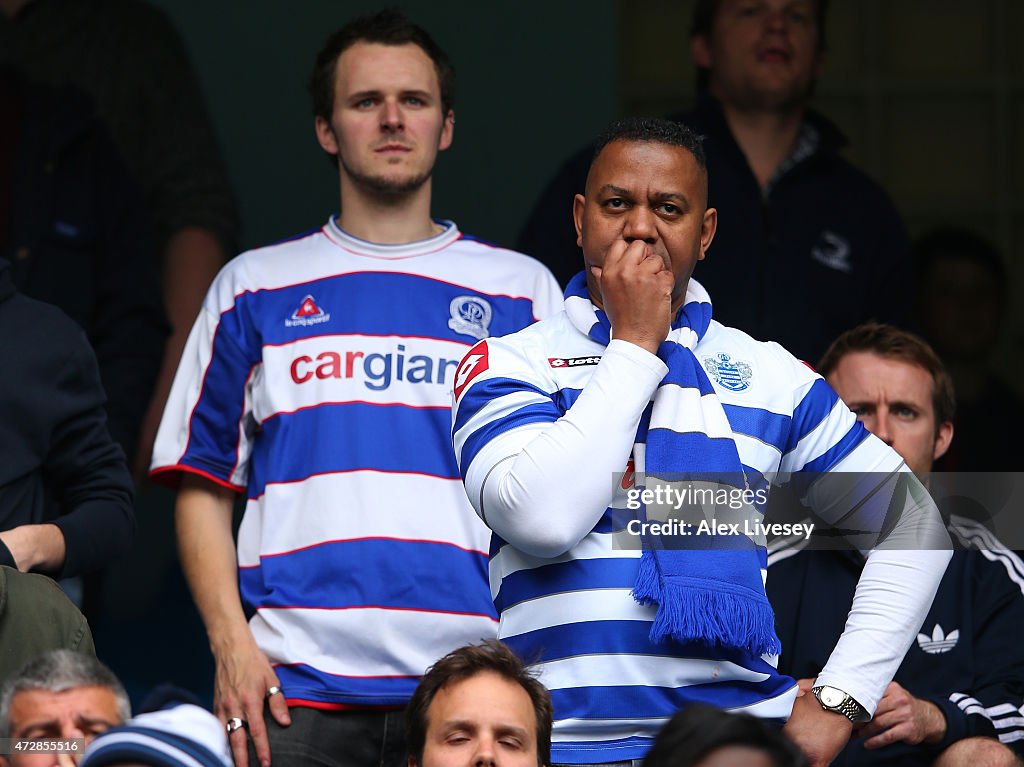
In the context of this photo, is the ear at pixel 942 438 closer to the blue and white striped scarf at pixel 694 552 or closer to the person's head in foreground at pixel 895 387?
the person's head in foreground at pixel 895 387

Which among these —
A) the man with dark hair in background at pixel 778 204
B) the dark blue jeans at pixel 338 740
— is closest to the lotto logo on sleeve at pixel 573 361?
the dark blue jeans at pixel 338 740

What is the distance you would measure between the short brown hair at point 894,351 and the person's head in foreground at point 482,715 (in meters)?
1.22

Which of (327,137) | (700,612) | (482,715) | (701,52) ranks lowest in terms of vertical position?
(482,715)

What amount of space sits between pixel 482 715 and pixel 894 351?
1.40 meters

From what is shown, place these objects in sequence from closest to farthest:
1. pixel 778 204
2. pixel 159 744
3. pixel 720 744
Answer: pixel 720 744
pixel 159 744
pixel 778 204

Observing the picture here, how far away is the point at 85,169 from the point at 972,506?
2.26 metres

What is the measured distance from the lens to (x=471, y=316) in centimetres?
348

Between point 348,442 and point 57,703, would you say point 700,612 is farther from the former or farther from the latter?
point 348,442

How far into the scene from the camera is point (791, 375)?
110 inches

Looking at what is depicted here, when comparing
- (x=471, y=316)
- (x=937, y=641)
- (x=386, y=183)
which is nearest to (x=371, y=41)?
(x=386, y=183)

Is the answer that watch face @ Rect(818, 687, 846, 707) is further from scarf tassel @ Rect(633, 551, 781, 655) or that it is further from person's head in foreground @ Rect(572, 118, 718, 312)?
person's head in foreground @ Rect(572, 118, 718, 312)

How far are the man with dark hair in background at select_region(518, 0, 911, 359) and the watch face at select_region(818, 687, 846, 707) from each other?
147 cm

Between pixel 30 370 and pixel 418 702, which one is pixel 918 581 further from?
pixel 30 370

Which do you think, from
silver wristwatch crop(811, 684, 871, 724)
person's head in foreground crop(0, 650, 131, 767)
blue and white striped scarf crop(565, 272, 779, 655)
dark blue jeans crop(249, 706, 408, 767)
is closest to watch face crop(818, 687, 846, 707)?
silver wristwatch crop(811, 684, 871, 724)
